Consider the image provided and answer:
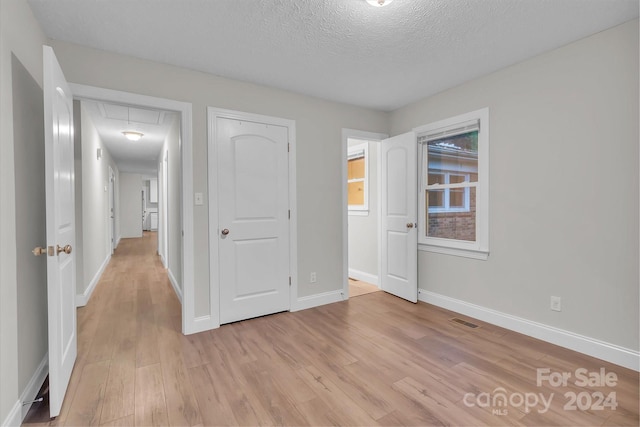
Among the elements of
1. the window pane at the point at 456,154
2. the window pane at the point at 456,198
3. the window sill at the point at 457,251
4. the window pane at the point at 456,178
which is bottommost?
the window sill at the point at 457,251

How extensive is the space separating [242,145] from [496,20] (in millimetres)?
2315

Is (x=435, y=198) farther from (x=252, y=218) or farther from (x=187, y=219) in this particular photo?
(x=187, y=219)

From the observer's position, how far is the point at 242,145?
10.3 feet

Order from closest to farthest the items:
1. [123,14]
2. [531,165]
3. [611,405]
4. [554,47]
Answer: [611,405] < [123,14] < [554,47] < [531,165]

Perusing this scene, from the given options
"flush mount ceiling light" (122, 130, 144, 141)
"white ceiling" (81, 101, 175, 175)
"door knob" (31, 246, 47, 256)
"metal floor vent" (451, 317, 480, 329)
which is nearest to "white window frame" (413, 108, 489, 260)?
"metal floor vent" (451, 317, 480, 329)

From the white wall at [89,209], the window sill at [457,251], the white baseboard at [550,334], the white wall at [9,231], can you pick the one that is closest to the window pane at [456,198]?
the window sill at [457,251]

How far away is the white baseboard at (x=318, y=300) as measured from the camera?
3477mm

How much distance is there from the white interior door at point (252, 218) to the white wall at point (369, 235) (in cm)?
159

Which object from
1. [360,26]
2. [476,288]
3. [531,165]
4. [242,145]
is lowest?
[476,288]

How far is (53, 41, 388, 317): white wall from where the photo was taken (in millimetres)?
2521

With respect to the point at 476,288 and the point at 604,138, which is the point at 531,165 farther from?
the point at 476,288

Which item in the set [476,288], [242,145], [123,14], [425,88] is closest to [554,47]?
[425,88]

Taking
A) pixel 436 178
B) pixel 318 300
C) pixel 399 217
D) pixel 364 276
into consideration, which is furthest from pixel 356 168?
pixel 318 300

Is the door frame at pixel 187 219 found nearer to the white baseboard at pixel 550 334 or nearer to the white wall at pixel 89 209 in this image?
the white wall at pixel 89 209
